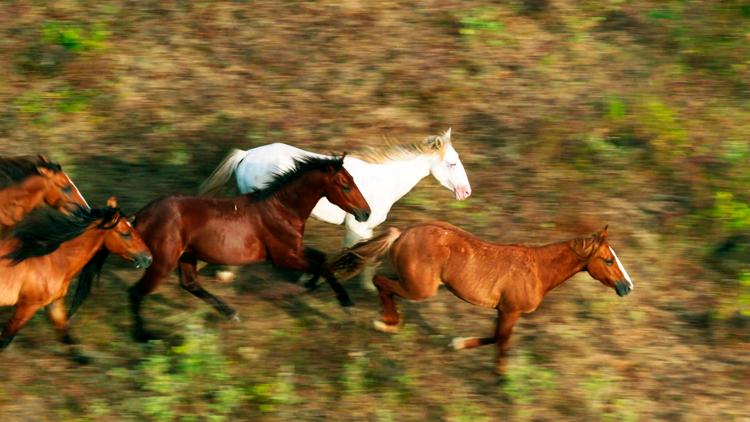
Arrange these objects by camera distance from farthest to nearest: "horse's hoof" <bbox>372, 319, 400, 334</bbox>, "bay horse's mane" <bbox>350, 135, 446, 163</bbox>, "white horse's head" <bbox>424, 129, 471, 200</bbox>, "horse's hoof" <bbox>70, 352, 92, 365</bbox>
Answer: "white horse's head" <bbox>424, 129, 471, 200</bbox>
"bay horse's mane" <bbox>350, 135, 446, 163</bbox>
"horse's hoof" <bbox>372, 319, 400, 334</bbox>
"horse's hoof" <bbox>70, 352, 92, 365</bbox>

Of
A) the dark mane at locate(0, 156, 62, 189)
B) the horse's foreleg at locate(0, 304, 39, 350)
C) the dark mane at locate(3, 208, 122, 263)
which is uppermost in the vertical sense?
the dark mane at locate(0, 156, 62, 189)

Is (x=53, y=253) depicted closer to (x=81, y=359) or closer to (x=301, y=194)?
(x=81, y=359)

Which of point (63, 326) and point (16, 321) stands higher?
point (16, 321)

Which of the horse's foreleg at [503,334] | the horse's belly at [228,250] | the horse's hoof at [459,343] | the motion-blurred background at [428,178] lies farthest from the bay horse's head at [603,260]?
the horse's belly at [228,250]

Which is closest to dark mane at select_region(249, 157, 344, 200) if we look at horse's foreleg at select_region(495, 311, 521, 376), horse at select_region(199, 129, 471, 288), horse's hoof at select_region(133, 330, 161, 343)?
horse at select_region(199, 129, 471, 288)

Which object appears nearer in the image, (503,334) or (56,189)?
(503,334)

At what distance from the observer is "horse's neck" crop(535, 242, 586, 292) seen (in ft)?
26.0

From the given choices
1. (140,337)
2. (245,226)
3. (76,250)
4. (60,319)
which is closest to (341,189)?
(245,226)

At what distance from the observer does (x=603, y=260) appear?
7871mm

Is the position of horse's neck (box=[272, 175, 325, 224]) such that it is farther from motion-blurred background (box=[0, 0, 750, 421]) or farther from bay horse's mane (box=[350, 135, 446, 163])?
bay horse's mane (box=[350, 135, 446, 163])

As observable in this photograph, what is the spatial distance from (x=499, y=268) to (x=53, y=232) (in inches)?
123

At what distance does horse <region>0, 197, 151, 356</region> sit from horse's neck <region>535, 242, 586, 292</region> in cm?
278

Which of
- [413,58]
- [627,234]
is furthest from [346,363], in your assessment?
[413,58]

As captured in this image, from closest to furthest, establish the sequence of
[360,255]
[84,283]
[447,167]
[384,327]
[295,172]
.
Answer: [84,283] → [360,255] → [384,327] → [295,172] → [447,167]
